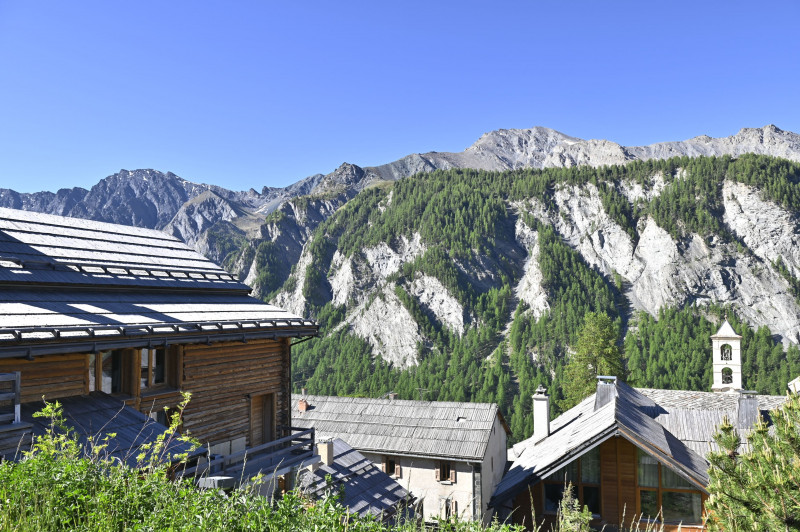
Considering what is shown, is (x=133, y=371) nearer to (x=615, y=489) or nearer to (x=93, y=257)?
(x=93, y=257)

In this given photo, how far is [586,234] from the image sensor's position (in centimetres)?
15775

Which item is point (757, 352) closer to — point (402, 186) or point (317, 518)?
point (402, 186)

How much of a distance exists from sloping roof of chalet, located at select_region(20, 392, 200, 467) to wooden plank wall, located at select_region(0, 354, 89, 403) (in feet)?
0.52

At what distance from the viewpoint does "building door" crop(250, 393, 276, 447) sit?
1505 cm

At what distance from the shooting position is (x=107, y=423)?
366 inches

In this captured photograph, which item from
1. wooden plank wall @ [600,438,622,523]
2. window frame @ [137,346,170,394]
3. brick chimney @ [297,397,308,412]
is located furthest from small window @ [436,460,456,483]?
window frame @ [137,346,170,394]

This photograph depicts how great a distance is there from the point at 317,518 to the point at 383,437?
76.8ft

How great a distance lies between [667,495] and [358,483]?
8.95m

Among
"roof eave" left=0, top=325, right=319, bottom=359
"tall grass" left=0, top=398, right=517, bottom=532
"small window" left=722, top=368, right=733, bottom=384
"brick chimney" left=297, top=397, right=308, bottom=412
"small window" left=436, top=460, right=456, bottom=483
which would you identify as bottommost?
"small window" left=436, top=460, right=456, bottom=483

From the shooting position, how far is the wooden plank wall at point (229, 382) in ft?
42.2

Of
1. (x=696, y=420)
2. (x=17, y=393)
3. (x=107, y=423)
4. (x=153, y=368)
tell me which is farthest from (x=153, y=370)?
(x=696, y=420)

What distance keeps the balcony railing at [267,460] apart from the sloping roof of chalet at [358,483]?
493 mm

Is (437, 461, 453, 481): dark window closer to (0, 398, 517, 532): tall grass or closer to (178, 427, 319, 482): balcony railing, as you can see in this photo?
(178, 427, 319, 482): balcony railing

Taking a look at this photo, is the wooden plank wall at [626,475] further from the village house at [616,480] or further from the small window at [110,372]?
the small window at [110,372]
